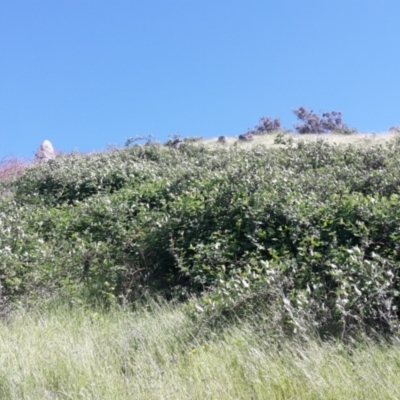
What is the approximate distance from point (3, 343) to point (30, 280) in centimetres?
190

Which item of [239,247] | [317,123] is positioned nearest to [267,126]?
[317,123]

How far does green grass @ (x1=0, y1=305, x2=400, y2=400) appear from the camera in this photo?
3309mm

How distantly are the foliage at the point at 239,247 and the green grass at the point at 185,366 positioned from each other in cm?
37

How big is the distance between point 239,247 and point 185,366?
2.50 m

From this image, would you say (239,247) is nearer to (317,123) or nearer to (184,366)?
(184,366)

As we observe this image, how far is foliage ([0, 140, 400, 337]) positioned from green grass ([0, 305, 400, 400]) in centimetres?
37

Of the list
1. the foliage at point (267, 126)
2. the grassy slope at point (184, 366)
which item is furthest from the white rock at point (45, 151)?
the grassy slope at point (184, 366)

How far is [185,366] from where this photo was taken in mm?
3857

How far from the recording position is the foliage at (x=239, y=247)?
4402 mm

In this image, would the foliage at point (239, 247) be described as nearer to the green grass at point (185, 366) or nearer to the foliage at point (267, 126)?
the green grass at point (185, 366)

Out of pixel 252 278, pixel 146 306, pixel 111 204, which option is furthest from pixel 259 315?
pixel 111 204

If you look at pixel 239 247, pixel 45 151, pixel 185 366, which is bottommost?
pixel 185 366

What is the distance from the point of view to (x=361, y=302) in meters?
4.16

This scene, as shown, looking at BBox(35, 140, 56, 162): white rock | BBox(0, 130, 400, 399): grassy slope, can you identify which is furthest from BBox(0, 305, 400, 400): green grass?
BBox(35, 140, 56, 162): white rock
